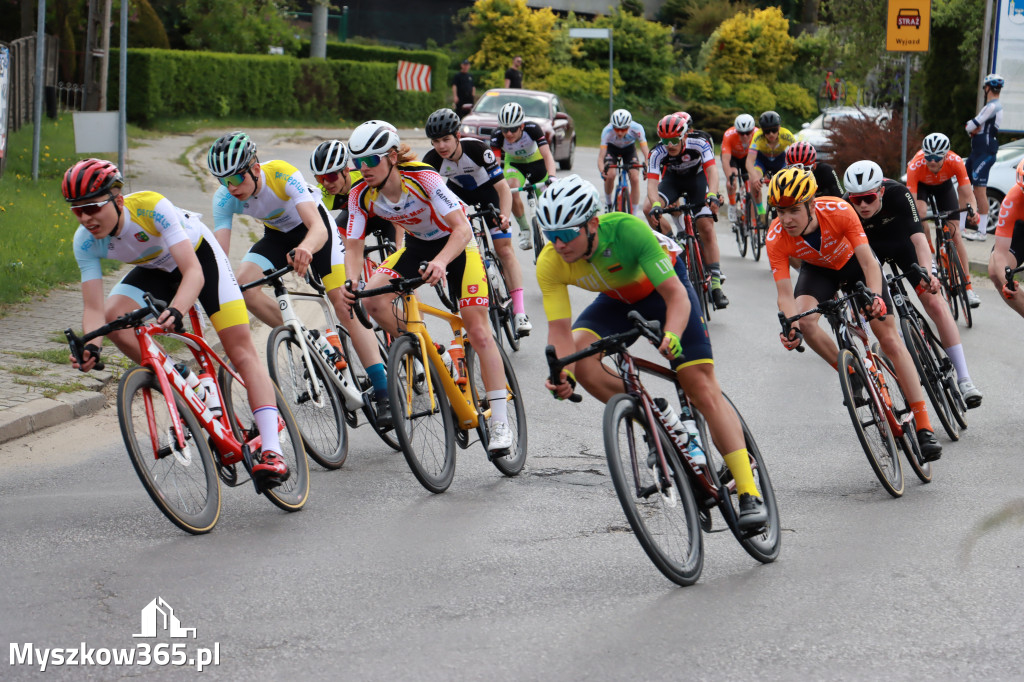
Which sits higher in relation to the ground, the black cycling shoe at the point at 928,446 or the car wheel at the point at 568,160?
the car wheel at the point at 568,160

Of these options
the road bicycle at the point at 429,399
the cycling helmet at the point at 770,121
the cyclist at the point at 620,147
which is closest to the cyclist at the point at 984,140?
the cycling helmet at the point at 770,121

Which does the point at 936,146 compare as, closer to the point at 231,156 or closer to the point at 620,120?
the point at 620,120

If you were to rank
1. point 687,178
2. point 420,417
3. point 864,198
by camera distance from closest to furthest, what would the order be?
point 420,417 < point 864,198 < point 687,178

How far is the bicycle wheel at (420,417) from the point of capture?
22.2 ft

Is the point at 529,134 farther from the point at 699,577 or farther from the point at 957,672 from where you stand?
the point at 957,672

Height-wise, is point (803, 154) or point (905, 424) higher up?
point (803, 154)

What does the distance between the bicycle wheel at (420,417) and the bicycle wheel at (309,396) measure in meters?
0.76

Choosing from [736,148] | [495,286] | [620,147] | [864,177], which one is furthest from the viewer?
[736,148]

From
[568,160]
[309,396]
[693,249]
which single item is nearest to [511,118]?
[693,249]

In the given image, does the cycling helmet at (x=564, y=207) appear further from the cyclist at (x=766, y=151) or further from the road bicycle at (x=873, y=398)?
the cyclist at (x=766, y=151)

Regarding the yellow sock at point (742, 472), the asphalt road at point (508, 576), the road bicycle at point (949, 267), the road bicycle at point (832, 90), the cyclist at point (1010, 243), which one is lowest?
the asphalt road at point (508, 576)

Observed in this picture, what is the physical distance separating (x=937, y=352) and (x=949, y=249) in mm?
4166

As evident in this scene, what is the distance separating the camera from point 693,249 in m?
13.0

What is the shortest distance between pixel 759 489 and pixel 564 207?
1673 mm
